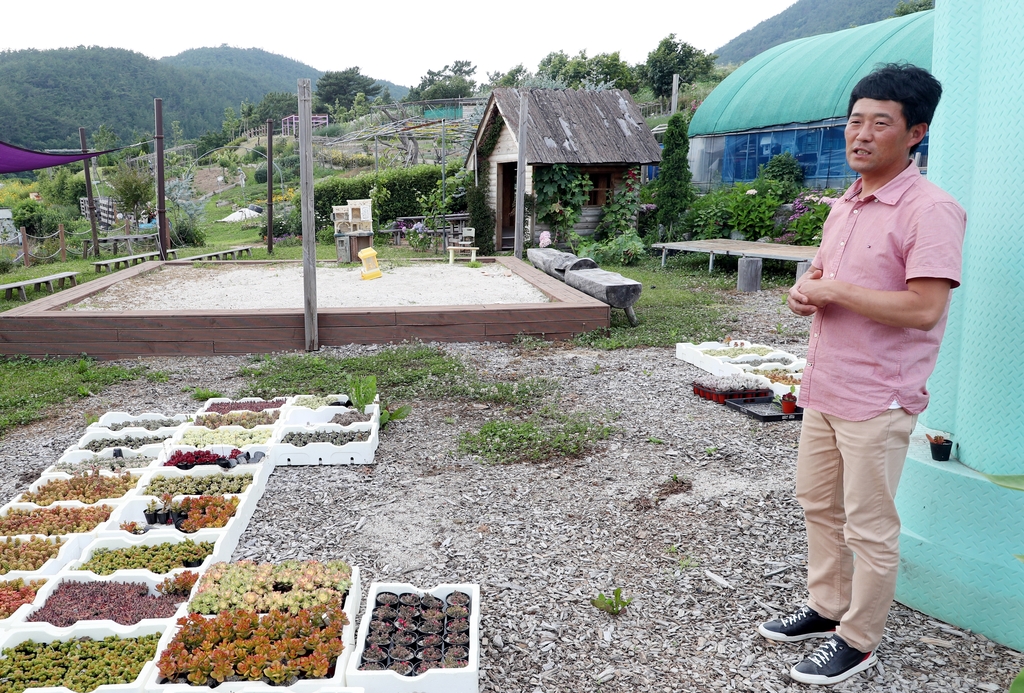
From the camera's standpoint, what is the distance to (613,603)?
304 cm

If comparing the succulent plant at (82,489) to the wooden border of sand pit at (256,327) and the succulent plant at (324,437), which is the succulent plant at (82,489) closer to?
the succulent plant at (324,437)

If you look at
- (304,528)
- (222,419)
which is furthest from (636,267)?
(304,528)

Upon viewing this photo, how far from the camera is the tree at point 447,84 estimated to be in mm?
60625

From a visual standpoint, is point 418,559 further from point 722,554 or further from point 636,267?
point 636,267

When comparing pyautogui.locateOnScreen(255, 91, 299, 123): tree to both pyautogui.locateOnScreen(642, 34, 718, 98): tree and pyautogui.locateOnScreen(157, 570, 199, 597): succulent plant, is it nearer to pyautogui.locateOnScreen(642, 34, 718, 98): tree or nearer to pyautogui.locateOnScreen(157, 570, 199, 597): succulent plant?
pyautogui.locateOnScreen(642, 34, 718, 98): tree

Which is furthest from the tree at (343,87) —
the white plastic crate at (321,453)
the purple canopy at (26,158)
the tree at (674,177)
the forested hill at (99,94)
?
the white plastic crate at (321,453)

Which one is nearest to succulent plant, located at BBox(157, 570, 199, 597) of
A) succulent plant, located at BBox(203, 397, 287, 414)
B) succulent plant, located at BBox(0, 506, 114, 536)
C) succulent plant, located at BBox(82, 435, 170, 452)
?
succulent plant, located at BBox(0, 506, 114, 536)

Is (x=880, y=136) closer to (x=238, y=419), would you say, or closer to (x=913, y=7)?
(x=238, y=419)

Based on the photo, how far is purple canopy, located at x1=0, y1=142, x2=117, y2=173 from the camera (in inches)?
325

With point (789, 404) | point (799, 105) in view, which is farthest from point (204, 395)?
point (799, 105)

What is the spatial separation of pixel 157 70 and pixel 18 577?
8334 cm

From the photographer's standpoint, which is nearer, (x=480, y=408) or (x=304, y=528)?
(x=304, y=528)

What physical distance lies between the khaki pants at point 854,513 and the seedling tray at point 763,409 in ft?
9.10

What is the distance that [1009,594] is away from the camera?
2666mm
